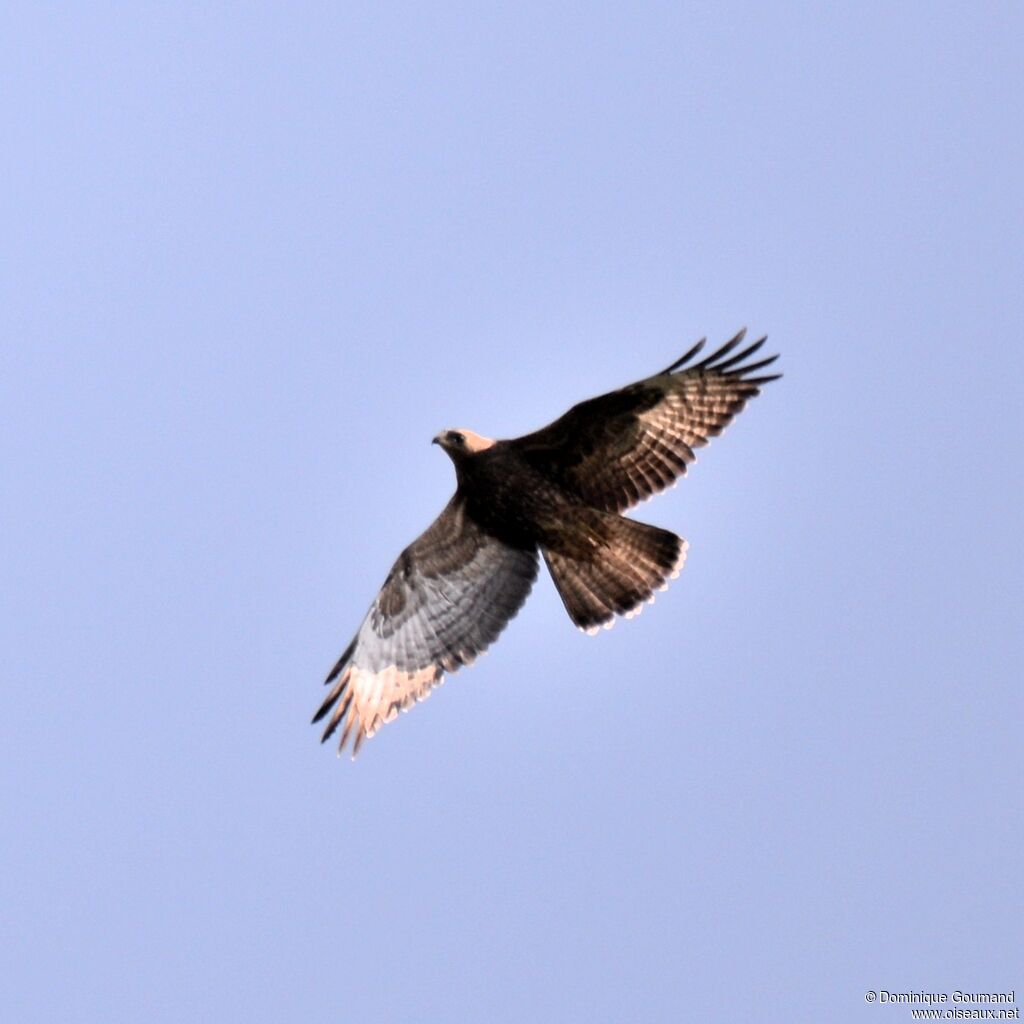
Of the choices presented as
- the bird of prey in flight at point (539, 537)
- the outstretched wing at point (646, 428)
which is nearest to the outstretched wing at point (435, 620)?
the bird of prey in flight at point (539, 537)

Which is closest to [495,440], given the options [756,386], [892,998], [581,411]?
[581,411]

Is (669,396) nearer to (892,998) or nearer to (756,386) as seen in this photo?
(756,386)

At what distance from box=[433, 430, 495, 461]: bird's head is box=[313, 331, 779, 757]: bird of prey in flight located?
1cm

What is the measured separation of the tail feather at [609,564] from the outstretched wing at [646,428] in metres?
0.21

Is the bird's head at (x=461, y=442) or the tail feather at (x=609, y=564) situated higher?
the bird's head at (x=461, y=442)

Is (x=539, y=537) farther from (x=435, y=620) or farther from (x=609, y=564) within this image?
(x=435, y=620)

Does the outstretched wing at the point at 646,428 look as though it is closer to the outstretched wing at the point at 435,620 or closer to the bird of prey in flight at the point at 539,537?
the bird of prey in flight at the point at 539,537

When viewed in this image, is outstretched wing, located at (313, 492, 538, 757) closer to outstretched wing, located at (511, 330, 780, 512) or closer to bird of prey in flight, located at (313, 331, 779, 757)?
bird of prey in flight, located at (313, 331, 779, 757)

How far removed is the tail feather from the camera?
1475 cm

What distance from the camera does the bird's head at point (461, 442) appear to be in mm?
14703

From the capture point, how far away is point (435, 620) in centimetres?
1540

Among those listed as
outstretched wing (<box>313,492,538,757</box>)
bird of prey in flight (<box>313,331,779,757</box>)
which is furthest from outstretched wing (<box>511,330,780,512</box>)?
outstretched wing (<box>313,492,538,757</box>)

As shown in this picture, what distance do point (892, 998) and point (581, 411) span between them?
4579 millimetres

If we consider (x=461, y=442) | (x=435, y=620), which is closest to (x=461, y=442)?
(x=461, y=442)
